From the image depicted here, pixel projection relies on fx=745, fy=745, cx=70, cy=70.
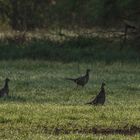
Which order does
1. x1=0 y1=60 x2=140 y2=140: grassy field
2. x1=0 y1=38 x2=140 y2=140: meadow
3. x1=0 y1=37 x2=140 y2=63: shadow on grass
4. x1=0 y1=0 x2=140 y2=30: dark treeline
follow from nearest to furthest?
1. x1=0 y1=60 x2=140 y2=140: grassy field
2. x1=0 y1=38 x2=140 y2=140: meadow
3. x1=0 y1=37 x2=140 y2=63: shadow on grass
4. x1=0 y1=0 x2=140 y2=30: dark treeline

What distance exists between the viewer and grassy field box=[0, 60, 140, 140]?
12.9 metres

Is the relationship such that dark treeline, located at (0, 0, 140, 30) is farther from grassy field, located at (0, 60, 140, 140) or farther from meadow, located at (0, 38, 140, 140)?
grassy field, located at (0, 60, 140, 140)

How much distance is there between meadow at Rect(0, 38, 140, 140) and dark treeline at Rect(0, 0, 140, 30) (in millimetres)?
3399

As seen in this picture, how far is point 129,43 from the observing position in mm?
36625

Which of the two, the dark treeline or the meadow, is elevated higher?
the dark treeline

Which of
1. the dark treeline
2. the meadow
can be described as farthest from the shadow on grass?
the dark treeline

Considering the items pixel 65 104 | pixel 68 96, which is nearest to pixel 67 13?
pixel 68 96

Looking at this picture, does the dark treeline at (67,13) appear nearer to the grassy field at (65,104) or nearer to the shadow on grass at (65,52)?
the shadow on grass at (65,52)

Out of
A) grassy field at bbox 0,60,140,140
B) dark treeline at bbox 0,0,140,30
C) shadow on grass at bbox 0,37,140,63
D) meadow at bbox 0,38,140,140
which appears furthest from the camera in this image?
dark treeline at bbox 0,0,140,30

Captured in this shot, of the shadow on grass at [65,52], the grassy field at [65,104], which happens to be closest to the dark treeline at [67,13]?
the shadow on grass at [65,52]

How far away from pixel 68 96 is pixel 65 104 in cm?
214

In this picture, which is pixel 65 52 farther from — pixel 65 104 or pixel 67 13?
pixel 65 104

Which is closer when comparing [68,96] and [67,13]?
[68,96]

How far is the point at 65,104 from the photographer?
1705cm
